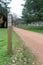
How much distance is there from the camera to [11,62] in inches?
291

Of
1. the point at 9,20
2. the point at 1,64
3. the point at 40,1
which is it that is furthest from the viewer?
the point at 40,1

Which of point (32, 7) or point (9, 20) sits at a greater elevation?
point (9, 20)

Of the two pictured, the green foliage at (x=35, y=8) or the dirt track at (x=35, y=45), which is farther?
the green foliage at (x=35, y=8)

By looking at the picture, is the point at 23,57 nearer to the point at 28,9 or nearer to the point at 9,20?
the point at 9,20

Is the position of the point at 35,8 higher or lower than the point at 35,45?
lower

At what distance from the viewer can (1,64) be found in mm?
7133

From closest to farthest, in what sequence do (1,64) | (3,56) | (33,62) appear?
1. (1,64)
2. (33,62)
3. (3,56)

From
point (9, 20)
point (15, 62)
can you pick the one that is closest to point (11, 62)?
point (15, 62)

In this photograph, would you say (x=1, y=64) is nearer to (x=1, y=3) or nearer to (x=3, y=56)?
(x=3, y=56)

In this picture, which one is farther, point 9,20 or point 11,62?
point 9,20

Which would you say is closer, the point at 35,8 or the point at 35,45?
the point at 35,45

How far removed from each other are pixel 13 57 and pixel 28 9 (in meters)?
32.5

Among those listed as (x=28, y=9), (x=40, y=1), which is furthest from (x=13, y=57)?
(x=28, y=9)

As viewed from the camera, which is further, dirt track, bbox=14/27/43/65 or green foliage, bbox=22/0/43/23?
green foliage, bbox=22/0/43/23
